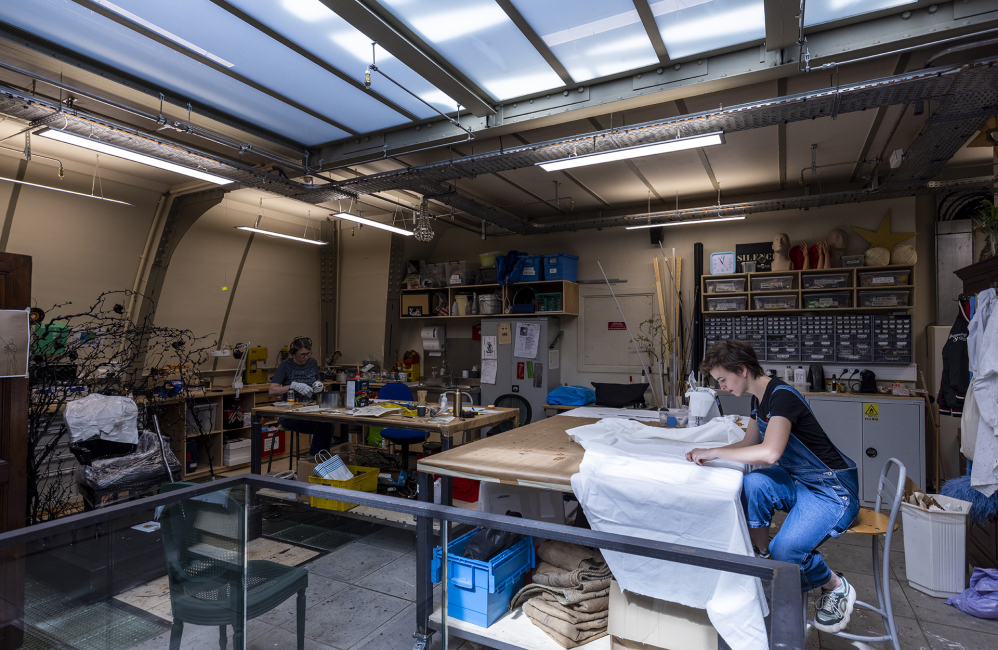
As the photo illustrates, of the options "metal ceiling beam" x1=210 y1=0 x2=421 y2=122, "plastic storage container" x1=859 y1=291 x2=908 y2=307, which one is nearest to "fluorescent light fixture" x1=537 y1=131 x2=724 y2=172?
"metal ceiling beam" x1=210 y1=0 x2=421 y2=122

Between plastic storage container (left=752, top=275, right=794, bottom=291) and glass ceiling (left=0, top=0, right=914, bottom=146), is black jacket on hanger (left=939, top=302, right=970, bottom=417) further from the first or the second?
glass ceiling (left=0, top=0, right=914, bottom=146)

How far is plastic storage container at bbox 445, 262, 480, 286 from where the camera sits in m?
7.22

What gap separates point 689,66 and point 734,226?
10.8 ft

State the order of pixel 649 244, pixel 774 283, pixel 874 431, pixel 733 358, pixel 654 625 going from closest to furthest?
pixel 654 625
pixel 733 358
pixel 874 431
pixel 774 283
pixel 649 244

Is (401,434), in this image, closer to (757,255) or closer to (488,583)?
(488,583)

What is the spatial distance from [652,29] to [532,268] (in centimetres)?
396

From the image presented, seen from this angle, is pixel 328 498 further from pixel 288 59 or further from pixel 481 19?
pixel 288 59

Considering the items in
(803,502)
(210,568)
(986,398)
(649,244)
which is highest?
(649,244)

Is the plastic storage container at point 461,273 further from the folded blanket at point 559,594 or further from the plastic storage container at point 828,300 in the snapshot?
the folded blanket at point 559,594

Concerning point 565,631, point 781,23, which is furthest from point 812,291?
point 565,631

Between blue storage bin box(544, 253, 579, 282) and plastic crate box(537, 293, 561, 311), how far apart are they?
0.22 metres

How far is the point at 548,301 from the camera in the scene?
263 inches

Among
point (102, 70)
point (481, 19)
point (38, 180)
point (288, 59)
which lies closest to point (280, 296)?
point (38, 180)

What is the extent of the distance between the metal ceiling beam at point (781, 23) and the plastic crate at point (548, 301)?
3.95m
